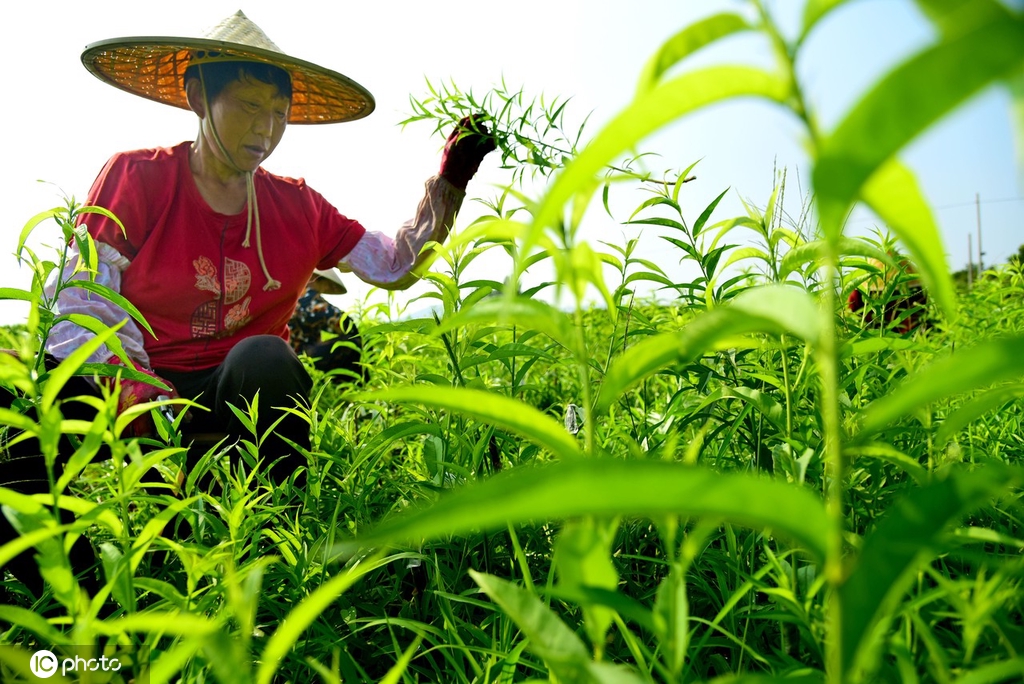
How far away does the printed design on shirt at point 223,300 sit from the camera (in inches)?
99.5

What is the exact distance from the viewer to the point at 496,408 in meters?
0.54

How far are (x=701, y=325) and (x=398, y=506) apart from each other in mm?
1164

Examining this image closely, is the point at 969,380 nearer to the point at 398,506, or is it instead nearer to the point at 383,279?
the point at 398,506

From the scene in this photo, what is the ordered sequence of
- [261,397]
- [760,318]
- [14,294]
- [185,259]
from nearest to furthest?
[760,318] → [14,294] → [261,397] → [185,259]

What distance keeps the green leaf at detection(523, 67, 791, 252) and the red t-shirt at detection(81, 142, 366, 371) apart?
2331 mm

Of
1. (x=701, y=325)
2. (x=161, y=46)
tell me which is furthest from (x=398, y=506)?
(x=161, y=46)

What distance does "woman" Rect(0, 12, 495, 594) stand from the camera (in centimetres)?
225

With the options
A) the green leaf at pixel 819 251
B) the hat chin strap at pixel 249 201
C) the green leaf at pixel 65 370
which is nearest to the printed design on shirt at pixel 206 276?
the hat chin strap at pixel 249 201

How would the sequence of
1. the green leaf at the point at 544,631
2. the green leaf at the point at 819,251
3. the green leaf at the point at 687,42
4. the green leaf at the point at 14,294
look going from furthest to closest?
1. the green leaf at the point at 14,294
2. the green leaf at the point at 819,251
3. the green leaf at the point at 544,631
4. the green leaf at the point at 687,42

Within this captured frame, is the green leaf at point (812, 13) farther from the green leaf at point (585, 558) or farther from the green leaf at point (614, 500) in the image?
the green leaf at point (585, 558)

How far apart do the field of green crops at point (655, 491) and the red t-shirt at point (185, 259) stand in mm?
1033

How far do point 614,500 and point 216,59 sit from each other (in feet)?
8.91

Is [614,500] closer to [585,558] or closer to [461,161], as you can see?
[585,558]

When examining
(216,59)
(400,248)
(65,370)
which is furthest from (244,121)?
(65,370)
